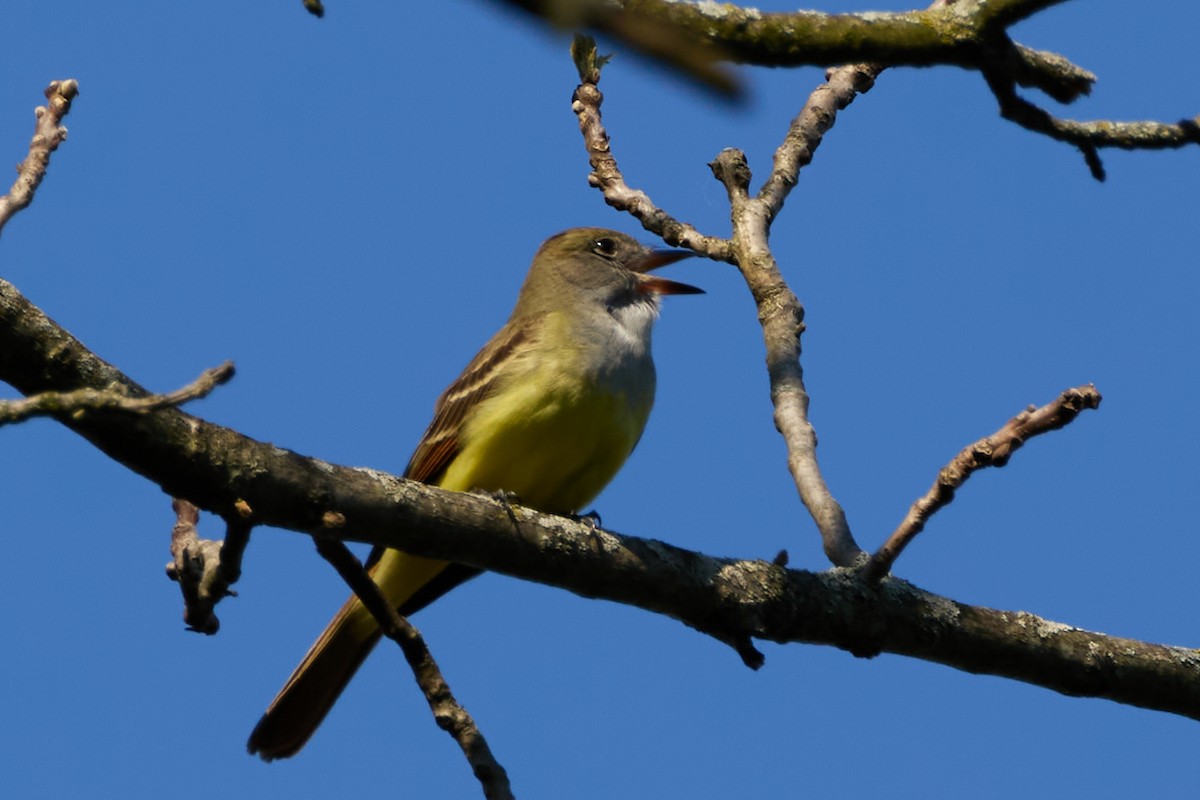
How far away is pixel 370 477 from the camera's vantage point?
14.3 feet

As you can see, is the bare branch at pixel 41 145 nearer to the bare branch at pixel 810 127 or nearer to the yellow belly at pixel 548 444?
the yellow belly at pixel 548 444

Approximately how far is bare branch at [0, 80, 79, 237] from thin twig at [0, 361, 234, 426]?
5.75ft

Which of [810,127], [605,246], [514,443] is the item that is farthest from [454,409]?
[810,127]

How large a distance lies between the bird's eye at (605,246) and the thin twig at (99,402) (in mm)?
6040

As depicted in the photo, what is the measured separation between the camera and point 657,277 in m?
8.60

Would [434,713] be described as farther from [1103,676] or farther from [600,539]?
[1103,676]

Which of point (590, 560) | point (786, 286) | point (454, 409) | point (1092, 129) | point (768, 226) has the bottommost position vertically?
point (590, 560)

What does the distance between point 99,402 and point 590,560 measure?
2152 mm

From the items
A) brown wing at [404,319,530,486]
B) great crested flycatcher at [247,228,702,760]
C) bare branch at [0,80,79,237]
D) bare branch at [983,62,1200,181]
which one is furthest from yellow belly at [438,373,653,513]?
bare branch at [983,62,1200,181]

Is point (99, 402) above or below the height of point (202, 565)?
below

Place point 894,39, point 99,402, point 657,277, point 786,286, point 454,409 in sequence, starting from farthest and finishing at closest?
point 657,277 < point 454,409 < point 786,286 < point 99,402 < point 894,39

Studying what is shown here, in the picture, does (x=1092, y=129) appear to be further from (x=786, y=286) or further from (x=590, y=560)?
(x=786, y=286)

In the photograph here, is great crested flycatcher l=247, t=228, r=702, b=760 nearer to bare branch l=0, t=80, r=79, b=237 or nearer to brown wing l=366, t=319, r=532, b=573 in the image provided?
brown wing l=366, t=319, r=532, b=573

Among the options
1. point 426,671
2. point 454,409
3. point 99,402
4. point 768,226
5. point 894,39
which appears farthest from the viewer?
point 454,409
